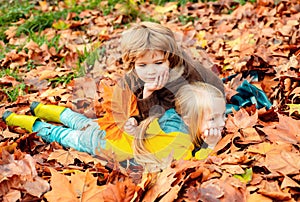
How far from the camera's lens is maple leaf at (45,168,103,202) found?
76.1 inches

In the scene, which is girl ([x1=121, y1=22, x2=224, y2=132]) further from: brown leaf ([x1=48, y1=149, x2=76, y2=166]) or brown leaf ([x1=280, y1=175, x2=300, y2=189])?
brown leaf ([x1=280, y1=175, x2=300, y2=189])

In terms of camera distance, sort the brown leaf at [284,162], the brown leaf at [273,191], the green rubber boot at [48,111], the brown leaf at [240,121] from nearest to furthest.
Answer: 1. the brown leaf at [273,191]
2. the brown leaf at [284,162]
3. the brown leaf at [240,121]
4. the green rubber boot at [48,111]

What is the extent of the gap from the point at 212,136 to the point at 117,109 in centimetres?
52

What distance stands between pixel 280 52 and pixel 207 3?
1967mm

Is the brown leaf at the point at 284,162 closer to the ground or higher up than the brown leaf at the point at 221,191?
higher up

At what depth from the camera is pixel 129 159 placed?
2387 millimetres

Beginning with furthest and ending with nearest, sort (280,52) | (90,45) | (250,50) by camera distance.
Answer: (90,45) < (250,50) < (280,52)

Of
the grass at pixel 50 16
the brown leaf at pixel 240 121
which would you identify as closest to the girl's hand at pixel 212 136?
the brown leaf at pixel 240 121

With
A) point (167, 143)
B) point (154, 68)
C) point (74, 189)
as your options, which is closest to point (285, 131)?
point (167, 143)

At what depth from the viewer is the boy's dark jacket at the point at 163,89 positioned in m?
2.23

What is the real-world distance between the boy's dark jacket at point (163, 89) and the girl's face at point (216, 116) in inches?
7.3

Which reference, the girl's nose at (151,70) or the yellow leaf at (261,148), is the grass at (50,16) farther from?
the yellow leaf at (261,148)

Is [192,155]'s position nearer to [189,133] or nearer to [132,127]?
[189,133]

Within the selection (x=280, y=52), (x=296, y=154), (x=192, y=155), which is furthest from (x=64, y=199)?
(x=280, y=52)
